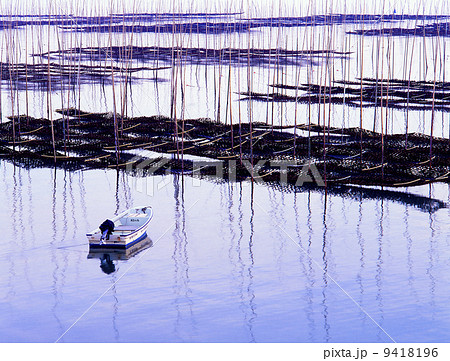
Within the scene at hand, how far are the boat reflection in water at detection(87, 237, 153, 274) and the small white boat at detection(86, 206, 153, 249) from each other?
0.56 feet

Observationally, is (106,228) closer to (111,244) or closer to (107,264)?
(111,244)

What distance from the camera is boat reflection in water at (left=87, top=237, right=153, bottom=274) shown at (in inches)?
963

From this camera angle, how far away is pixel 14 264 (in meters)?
24.0

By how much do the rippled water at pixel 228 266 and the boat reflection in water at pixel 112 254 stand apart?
0.22m

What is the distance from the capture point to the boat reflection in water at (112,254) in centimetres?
2445

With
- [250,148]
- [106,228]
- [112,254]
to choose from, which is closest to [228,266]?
[112,254]

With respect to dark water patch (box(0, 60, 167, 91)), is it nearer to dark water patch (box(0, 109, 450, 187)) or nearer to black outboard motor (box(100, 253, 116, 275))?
dark water patch (box(0, 109, 450, 187))

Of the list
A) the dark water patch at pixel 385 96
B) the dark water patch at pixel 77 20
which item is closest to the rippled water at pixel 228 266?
the dark water patch at pixel 385 96

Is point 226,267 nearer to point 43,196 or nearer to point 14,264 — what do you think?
point 14,264

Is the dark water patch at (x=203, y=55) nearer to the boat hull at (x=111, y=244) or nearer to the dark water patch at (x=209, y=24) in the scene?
A: the dark water patch at (x=209, y=24)

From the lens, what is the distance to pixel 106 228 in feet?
82.5

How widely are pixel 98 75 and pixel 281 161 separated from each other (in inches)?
1850

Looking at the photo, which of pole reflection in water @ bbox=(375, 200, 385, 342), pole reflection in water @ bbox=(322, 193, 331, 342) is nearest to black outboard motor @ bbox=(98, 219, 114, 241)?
pole reflection in water @ bbox=(322, 193, 331, 342)
